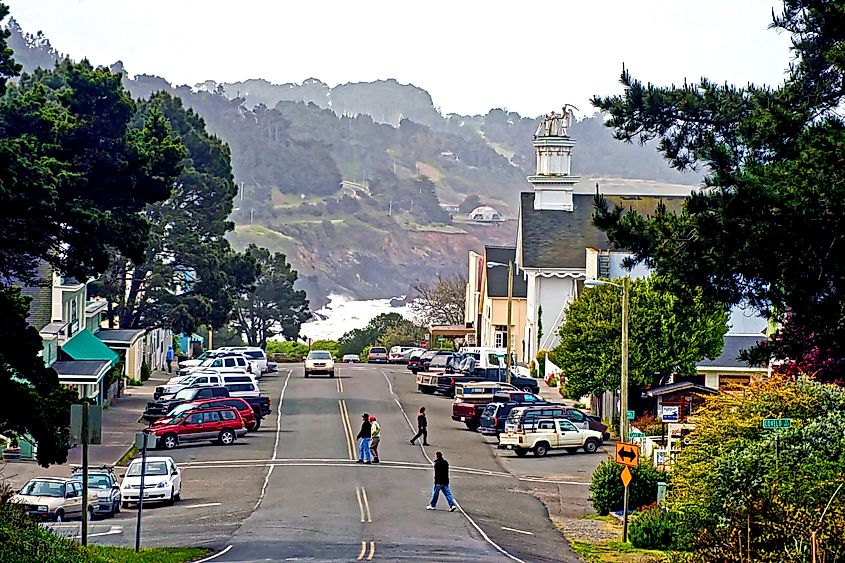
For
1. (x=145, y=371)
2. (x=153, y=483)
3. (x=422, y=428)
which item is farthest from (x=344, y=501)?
(x=145, y=371)

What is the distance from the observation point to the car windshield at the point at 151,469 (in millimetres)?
34344

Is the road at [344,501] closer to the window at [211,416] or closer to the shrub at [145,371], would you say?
the window at [211,416]

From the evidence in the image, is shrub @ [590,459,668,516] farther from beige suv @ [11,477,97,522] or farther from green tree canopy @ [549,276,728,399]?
green tree canopy @ [549,276,728,399]

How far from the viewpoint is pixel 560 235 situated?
269ft

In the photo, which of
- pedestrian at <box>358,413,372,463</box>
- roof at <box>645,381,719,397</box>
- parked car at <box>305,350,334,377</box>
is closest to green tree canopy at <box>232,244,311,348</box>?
parked car at <box>305,350,334,377</box>

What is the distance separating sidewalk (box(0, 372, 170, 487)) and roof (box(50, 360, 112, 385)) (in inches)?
81.6

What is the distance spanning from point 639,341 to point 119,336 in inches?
1074

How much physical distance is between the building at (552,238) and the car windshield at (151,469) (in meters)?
41.4

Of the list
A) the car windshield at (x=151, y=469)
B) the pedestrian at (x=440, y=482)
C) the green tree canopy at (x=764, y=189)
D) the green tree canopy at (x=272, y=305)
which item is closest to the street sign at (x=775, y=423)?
the green tree canopy at (x=764, y=189)

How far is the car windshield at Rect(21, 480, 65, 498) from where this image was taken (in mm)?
31016

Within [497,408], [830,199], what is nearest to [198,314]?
[497,408]

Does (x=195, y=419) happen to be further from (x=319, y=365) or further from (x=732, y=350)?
(x=319, y=365)

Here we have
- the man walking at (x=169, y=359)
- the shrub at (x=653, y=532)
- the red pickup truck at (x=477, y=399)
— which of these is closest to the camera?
the shrub at (x=653, y=532)

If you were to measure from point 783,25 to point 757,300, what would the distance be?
16.4 feet
